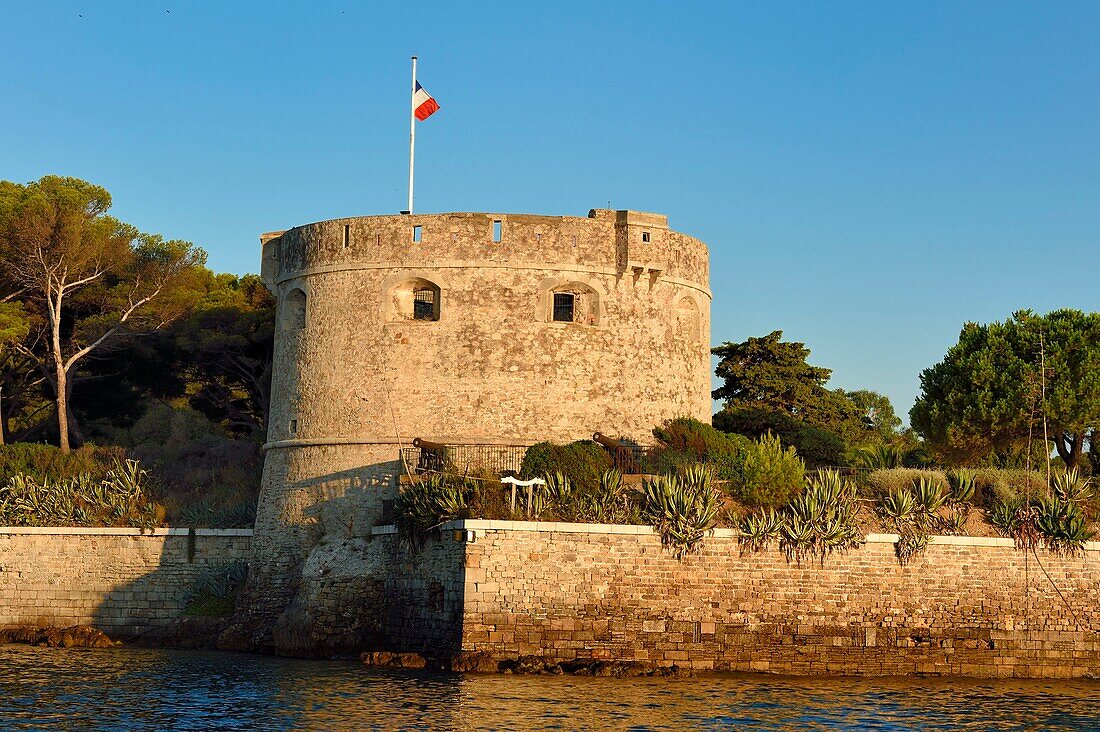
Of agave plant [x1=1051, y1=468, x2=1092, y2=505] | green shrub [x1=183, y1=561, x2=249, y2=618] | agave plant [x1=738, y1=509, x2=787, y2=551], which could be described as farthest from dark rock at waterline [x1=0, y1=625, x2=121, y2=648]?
agave plant [x1=1051, y1=468, x2=1092, y2=505]

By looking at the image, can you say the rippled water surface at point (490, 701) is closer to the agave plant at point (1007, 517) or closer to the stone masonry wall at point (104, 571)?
the agave plant at point (1007, 517)

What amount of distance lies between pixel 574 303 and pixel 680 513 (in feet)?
19.6

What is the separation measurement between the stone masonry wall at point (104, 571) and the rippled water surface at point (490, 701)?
438cm

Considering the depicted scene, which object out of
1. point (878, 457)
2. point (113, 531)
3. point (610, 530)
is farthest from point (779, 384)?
point (113, 531)

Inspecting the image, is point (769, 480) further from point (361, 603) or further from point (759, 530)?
point (361, 603)

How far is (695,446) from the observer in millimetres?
25453

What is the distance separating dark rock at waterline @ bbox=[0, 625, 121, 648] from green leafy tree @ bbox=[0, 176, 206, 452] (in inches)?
309

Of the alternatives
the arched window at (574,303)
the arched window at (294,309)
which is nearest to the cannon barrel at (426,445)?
the arched window at (574,303)

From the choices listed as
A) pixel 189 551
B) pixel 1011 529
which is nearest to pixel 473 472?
pixel 189 551

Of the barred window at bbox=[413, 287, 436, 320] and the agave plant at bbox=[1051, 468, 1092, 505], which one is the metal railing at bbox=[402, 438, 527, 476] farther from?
the agave plant at bbox=[1051, 468, 1092, 505]

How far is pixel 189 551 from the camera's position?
1056 inches

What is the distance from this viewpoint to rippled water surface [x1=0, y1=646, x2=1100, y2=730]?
1700 cm

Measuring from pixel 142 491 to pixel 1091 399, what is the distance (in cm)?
1935

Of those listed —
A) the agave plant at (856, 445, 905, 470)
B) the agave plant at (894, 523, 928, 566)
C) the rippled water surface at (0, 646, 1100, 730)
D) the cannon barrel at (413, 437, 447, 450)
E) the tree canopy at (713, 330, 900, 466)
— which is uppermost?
the tree canopy at (713, 330, 900, 466)
